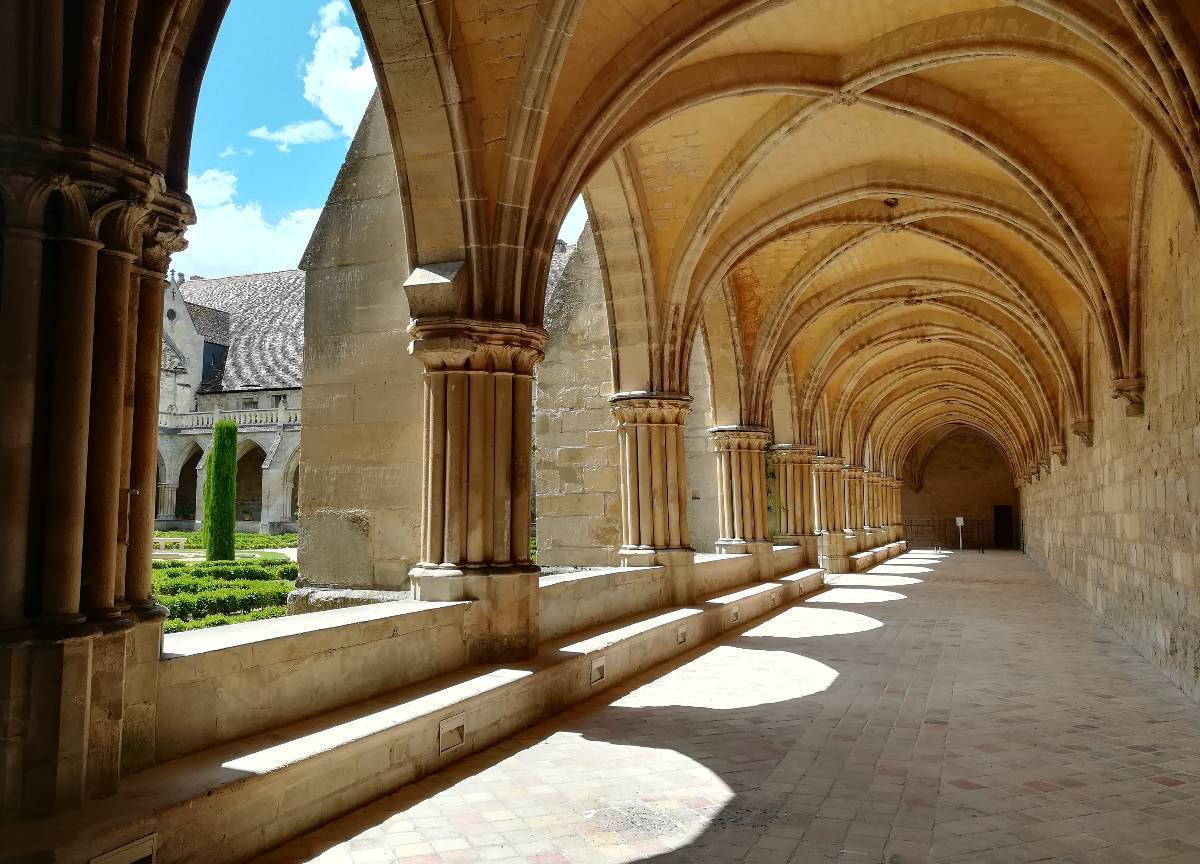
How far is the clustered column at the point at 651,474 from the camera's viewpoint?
8547 mm

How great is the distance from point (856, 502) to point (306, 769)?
21.3 m

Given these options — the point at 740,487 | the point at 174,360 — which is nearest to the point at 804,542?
the point at 740,487

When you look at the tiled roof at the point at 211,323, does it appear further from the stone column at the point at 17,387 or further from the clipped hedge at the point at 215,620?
the stone column at the point at 17,387

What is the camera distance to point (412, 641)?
14.7 ft

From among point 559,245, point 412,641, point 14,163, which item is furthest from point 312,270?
point 559,245

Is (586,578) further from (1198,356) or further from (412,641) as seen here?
(1198,356)

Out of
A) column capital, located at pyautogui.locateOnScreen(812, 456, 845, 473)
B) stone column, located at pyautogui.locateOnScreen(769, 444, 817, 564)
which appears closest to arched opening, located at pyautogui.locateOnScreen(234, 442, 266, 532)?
column capital, located at pyautogui.locateOnScreen(812, 456, 845, 473)

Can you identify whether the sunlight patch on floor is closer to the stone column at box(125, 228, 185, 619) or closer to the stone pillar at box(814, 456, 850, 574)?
the stone column at box(125, 228, 185, 619)

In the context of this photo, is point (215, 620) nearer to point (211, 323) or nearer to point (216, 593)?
point (216, 593)

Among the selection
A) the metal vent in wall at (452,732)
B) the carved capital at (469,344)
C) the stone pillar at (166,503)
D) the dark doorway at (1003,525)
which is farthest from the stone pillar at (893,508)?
the metal vent in wall at (452,732)

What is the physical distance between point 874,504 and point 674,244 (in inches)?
788

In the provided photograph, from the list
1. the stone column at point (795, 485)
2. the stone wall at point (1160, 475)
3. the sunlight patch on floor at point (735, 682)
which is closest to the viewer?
the sunlight patch on floor at point (735, 682)

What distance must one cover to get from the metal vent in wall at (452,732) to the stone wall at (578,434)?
544 cm

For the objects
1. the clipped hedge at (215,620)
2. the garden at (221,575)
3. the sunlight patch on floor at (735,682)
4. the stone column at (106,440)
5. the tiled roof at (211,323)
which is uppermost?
the tiled roof at (211,323)
